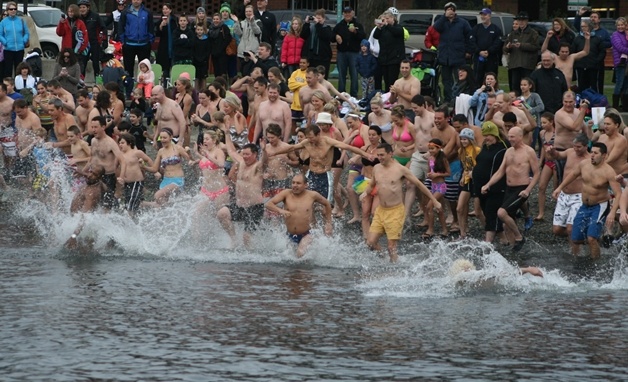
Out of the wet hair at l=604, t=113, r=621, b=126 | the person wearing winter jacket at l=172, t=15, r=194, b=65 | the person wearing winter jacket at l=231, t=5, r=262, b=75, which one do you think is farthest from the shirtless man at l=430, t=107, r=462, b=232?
the person wearing winter jacket at l=172, t=15, r=194, b=65

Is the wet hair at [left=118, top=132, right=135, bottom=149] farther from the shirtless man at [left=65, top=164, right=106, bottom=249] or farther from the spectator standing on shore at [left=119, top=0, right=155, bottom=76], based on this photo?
the spectator standing on shore at [left=119, top=0, right=155, bottom=76]

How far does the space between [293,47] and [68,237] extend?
7844 mm

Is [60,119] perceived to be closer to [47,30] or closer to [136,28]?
[136,28]

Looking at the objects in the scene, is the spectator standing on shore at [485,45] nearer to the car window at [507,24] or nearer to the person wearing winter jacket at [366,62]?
the person wearing winter jacket at [366,62]

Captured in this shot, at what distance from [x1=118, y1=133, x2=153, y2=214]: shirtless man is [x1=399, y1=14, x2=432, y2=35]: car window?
683 inches

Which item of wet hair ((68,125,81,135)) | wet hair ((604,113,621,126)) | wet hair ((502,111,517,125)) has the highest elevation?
wet hair ((604,113,621,126))

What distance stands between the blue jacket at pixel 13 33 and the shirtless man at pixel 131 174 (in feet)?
25.7

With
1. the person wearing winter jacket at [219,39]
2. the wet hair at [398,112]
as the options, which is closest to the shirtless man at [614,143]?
the wet hair at [398,112]

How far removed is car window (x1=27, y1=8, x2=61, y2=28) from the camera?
32.9m

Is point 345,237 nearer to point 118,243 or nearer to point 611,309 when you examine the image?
point 118,243

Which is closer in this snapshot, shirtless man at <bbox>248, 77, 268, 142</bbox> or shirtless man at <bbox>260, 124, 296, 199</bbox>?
shirtless man at <bbox>260, 124, 296, 199</bbox>

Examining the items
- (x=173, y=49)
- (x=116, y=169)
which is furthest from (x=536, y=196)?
(x=173, y=49)

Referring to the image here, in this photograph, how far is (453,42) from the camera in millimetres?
21141

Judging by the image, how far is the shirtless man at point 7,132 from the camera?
19.6 m
